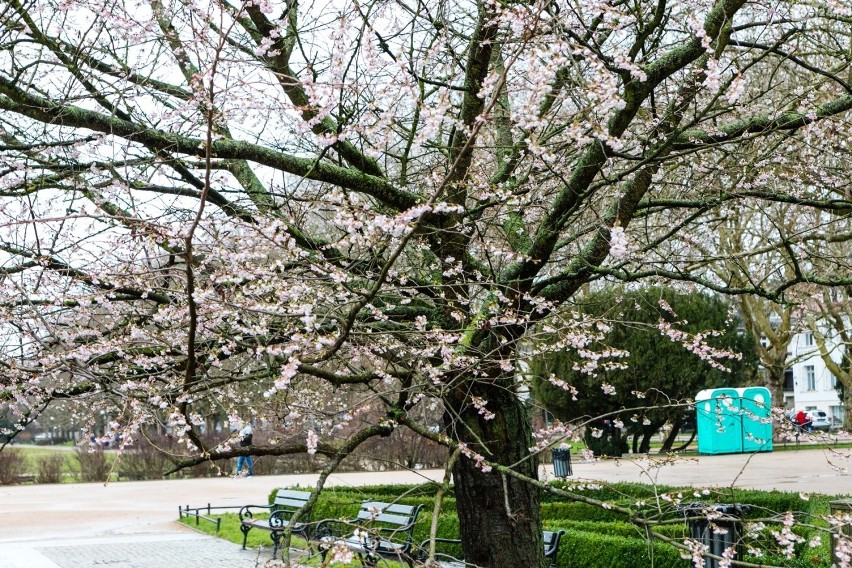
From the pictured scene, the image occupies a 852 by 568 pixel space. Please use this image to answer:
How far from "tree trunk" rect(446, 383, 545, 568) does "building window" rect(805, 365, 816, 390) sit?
59.2 m

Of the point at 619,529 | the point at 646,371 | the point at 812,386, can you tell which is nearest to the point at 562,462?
the point at 646,371

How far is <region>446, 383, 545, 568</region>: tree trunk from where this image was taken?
5.86m

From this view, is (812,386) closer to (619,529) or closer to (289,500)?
(289,500)

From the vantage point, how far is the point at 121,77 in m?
5.95

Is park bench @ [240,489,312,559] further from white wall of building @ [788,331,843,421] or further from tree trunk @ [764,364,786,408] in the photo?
white wall of building @ [788,331,843,421]

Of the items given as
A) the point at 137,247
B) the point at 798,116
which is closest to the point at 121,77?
the point at 137,247

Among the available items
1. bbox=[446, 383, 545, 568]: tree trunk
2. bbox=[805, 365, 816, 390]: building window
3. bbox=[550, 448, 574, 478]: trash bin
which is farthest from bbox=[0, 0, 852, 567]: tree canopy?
bbox=[805, 365, 816, 390]: building window

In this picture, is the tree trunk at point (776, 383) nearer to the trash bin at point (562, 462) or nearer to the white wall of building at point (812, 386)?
the trash bin at point (562, 462)

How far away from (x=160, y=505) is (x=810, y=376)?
53.1 meters

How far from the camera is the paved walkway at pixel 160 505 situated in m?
11.2

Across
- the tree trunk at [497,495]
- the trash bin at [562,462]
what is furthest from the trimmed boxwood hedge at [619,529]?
the trash bin at [562,462]

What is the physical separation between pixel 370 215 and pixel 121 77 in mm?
2126

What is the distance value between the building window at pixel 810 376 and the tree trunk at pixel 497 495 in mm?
59219

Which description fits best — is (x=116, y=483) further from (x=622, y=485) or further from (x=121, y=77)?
(x=121, y=77)
